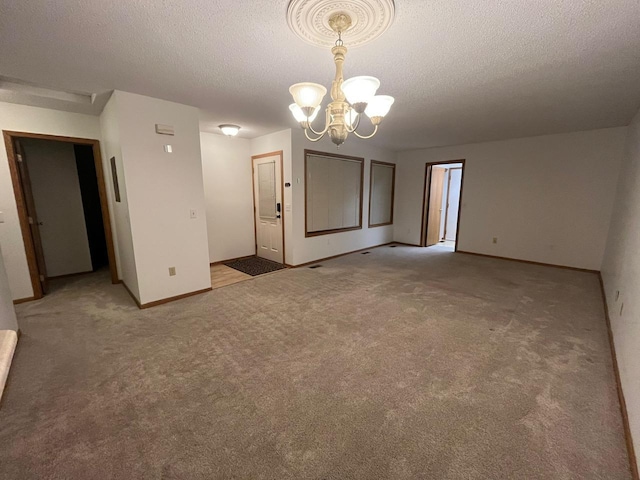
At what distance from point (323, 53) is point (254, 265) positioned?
374cm

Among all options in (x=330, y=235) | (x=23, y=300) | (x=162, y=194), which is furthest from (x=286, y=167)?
(x=23, y=300)

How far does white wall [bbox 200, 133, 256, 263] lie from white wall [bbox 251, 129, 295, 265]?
51 centimetres

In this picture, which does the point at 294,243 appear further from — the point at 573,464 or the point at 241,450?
the point at 573,464

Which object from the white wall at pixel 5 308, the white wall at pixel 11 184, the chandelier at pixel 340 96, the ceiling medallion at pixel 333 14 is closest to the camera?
the ceiling medallion at pixel 333 14

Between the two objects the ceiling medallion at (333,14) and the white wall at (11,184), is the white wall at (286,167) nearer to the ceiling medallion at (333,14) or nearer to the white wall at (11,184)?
the white wall at (11,184)

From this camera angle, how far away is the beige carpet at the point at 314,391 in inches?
54.3

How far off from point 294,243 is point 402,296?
209 centimetres

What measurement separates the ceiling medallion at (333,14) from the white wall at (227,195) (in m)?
3.48

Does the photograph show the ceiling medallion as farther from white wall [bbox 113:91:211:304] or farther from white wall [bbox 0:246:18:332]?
white wall [bbox 0:246:18:332]

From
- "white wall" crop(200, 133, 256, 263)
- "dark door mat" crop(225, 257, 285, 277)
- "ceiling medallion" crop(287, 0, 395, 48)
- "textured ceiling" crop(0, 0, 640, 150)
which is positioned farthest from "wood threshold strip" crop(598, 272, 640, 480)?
"white wall" crop(200, 133, 256, 263)

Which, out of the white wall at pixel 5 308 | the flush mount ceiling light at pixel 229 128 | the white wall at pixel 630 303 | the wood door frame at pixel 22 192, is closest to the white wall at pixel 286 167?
the flush mount ceiling light at pixel 229 128

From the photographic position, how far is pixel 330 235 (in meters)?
5.46

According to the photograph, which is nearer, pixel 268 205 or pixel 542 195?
pixel 542 195

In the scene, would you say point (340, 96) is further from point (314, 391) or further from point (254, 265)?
point (254, 265)
